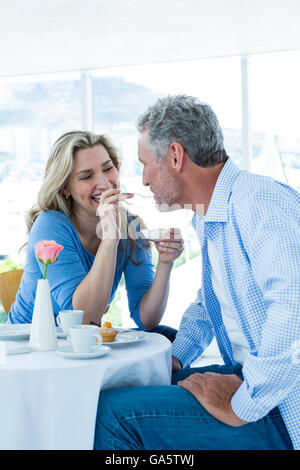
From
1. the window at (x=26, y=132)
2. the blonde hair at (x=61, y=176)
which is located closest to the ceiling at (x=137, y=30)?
the window at (x=26, y=132)

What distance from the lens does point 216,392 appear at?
1662 millimetres

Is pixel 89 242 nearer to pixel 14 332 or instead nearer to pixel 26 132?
pixel 14 332

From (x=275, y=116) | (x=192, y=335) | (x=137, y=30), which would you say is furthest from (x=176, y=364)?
(x=275, y=116)

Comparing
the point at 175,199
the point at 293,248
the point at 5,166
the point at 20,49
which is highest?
the point at 20,49

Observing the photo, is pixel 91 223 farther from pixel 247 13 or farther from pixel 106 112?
pixel 106 112

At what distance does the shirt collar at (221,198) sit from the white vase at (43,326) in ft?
1.83

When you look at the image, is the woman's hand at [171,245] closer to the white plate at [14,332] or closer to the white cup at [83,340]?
the white plate at [14,332]

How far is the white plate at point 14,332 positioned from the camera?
1913 millimetres

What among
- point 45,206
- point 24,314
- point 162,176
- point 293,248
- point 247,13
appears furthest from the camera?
point 247,13

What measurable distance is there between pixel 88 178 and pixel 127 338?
95 cm

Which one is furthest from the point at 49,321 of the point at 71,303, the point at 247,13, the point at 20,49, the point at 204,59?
the point at 204,59

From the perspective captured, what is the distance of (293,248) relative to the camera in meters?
1.48

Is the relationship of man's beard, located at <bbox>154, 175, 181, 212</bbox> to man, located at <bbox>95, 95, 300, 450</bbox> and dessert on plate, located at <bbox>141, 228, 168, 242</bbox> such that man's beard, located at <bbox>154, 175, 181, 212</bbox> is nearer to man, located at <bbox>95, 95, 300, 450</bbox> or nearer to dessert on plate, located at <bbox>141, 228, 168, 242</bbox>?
man, located at <bbox>95, 95, 300, 450</bbox>

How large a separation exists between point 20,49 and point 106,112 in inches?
46.1
